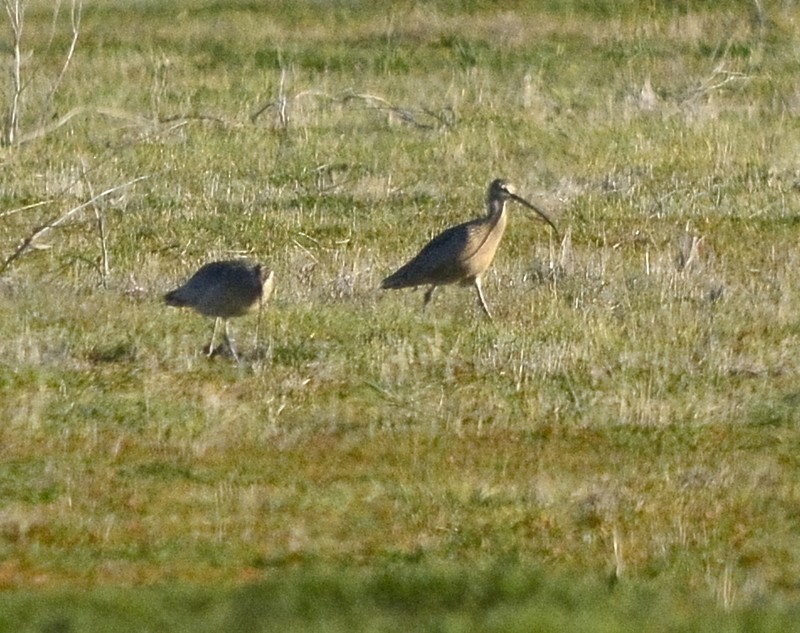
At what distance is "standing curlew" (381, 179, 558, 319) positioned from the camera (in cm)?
1257

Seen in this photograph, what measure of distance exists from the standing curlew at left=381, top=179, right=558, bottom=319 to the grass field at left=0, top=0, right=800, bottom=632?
0.68 ft

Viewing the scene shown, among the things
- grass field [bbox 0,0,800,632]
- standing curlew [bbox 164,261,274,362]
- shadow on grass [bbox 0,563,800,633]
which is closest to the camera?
shadow on grass [bbox 0,563,800,633]

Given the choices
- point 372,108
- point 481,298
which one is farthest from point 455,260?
point 372,108

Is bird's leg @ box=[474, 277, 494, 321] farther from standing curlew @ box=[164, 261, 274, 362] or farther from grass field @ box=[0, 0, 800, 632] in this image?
standing curlew @ box=[164, 261, 274, 362]

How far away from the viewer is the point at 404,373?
11.0 meters

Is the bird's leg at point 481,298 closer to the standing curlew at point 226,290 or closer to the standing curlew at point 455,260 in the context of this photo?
the standing curlew at point 455,260

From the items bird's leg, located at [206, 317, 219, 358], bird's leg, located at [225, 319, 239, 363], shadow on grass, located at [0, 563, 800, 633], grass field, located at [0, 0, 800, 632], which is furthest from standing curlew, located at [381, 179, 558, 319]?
shadow on grass, located at [0, 563, 800, 633]

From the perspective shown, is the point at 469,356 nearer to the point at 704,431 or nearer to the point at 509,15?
the point at 704,431

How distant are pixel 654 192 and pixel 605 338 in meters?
5.57

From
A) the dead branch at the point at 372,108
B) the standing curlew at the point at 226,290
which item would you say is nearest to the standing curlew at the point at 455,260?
the standing curlew at the point at 226,290

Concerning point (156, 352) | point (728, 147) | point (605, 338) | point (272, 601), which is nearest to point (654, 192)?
point (728, 147)

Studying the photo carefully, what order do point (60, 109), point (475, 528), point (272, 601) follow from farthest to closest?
point (60, 109) → point (475, 528) → point (272, 601)

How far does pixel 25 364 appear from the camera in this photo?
11.1 meters

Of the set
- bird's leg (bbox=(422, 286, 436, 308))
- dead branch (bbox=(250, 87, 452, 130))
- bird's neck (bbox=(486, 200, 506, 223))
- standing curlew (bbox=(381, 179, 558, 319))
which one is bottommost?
dead branch (bbox=(250, 87, 452, 130))
